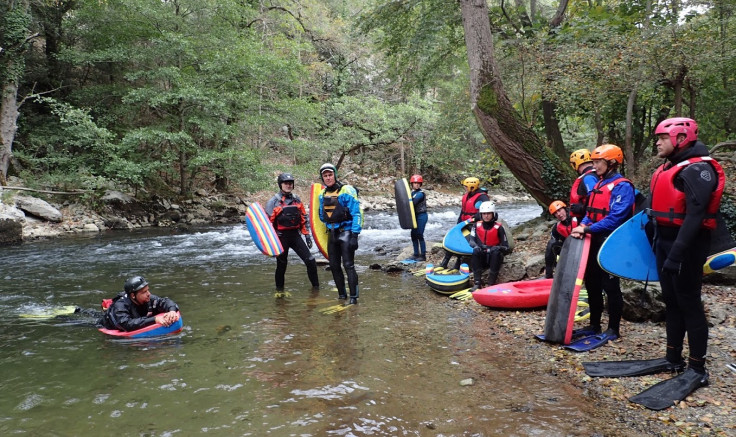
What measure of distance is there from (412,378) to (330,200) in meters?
2.91

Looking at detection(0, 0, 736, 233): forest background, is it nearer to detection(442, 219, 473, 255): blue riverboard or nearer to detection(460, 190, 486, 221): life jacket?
detection(460, 190, 486, 221): life jacket

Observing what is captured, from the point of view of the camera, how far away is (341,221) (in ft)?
18.4

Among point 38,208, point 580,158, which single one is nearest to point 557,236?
point 580,158

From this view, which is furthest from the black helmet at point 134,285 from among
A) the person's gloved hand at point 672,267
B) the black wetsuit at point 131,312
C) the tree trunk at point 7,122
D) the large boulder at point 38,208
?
the tree trunk at point 7,122

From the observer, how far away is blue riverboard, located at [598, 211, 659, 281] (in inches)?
138

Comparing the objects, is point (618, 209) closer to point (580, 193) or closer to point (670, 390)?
point (580, 193)

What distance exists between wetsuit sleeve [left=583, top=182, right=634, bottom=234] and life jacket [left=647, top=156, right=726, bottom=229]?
0.55 m

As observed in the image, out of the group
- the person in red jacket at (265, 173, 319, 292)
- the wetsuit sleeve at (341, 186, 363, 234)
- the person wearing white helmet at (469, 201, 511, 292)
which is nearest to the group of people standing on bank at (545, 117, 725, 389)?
the person wearing white helmet at (469, 201, 511, 292)

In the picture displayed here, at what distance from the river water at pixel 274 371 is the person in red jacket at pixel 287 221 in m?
0.51

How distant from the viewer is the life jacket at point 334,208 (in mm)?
5551

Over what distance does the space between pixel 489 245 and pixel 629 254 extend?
259cm

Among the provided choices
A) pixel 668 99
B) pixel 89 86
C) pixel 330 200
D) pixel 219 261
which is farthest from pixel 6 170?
pixel 668 99

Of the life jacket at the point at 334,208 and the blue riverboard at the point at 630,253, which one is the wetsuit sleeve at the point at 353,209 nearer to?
the life jacket at the point at 334,208

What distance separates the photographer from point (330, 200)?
5.65 m
